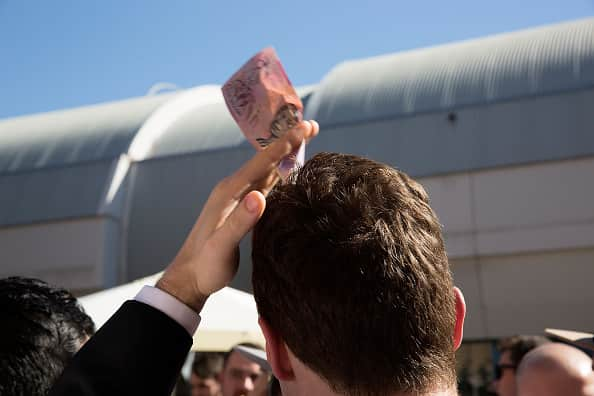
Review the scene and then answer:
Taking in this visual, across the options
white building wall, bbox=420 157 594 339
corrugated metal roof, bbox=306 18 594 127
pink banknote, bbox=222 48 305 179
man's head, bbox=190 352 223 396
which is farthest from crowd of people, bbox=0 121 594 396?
corrugated metal roof, bbox=306 18 594 127

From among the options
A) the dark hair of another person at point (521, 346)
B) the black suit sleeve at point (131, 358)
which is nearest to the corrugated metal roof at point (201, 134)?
the dark hair of another person at point (521, 346)

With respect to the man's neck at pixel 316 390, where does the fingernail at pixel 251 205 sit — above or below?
above

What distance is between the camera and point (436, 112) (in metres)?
17.4

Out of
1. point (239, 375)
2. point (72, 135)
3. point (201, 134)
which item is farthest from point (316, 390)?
point (72, 135)

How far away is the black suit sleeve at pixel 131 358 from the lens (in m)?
1.19

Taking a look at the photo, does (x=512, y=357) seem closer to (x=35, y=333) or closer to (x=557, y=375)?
(x=557, y=375)

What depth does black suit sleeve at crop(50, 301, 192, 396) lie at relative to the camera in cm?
119

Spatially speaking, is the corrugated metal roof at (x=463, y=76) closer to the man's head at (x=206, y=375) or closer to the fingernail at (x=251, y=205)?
the man's head at (x=206, y=375)

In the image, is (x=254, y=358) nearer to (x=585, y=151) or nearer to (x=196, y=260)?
(x=196, y=260)

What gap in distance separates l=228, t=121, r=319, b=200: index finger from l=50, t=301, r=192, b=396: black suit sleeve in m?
0.26

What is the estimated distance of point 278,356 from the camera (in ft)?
4.28

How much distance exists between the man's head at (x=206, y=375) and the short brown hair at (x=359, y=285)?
17.5 feet

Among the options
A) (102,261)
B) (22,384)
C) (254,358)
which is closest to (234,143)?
(102,261)

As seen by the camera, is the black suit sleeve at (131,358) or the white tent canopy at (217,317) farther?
the white tent canopy at (217,317)
